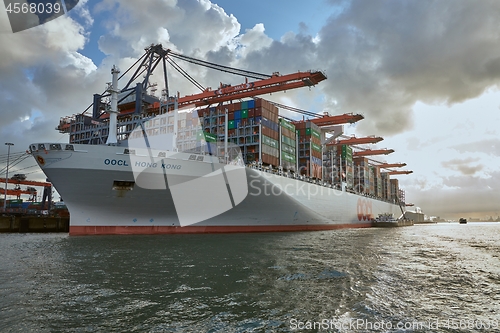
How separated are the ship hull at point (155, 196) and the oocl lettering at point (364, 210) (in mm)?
24950

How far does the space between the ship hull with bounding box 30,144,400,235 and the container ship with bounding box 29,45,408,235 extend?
0.06m

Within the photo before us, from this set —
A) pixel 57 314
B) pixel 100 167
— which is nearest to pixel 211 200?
pixel 100 167

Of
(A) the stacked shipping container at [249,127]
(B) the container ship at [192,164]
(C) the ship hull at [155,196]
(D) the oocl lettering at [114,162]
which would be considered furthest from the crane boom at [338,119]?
(D) the oocl lettering at [114,162]

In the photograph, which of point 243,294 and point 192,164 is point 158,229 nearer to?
point 192,164

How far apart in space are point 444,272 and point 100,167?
55.7 ft

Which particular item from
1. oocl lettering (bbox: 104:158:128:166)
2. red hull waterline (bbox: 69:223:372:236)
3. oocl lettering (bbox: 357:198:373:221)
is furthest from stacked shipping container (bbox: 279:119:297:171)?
oocl lettering (bbox: 357:198:373:221)

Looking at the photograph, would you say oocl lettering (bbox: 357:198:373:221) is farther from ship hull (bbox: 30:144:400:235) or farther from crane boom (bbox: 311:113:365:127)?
ship hull (bbox: 30:144:400:235)

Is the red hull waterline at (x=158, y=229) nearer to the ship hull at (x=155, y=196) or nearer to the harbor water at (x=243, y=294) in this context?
the ship hull at (x=155, y=196)

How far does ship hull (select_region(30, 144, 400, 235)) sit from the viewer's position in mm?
18500

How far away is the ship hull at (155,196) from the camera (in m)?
18.5

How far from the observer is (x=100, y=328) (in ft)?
16.5

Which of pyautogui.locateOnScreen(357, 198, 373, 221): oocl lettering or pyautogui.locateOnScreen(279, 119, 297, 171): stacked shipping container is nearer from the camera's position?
pyautogui.locateOnScreen(279, 119, 297, 171): stacked shipping container

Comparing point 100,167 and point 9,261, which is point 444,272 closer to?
point 9,261

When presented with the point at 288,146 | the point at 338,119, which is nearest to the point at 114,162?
the point at 288,146
